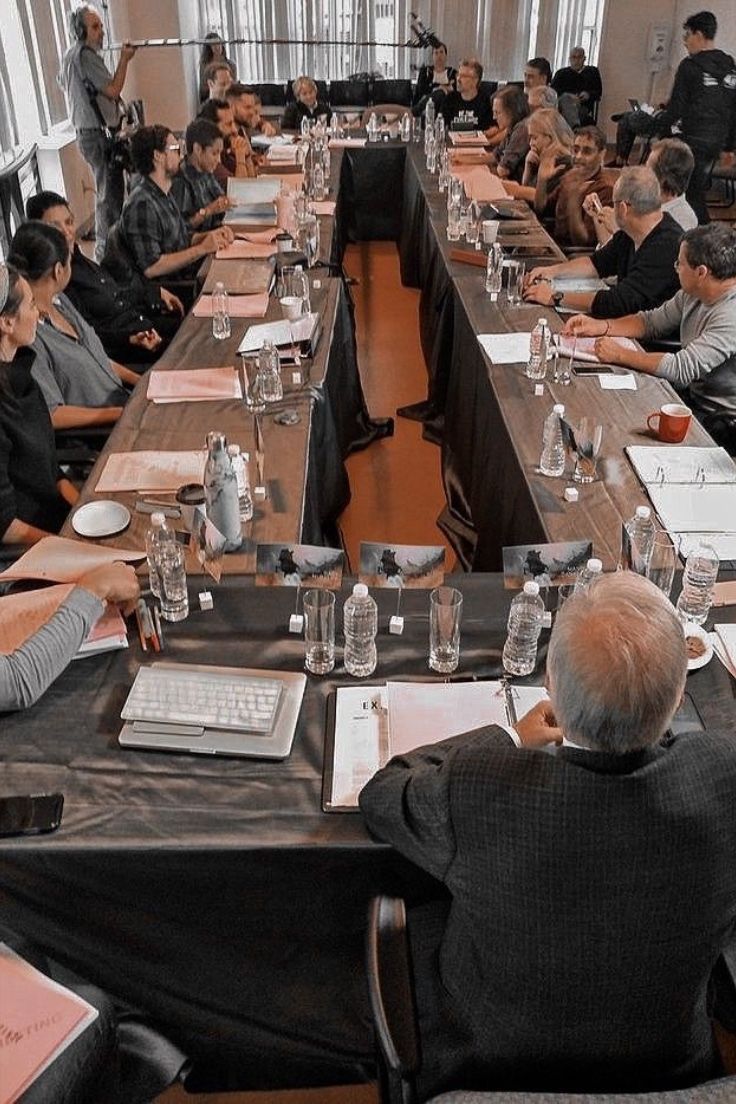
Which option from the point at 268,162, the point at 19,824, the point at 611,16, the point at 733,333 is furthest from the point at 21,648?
the point at 611,16

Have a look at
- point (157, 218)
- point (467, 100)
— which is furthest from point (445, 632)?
point (467, 100)

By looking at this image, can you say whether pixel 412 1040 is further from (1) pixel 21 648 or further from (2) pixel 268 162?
(2) pixel 268 162

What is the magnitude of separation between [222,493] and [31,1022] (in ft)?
3.20

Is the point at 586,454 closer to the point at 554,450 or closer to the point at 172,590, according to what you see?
the point at 554,450

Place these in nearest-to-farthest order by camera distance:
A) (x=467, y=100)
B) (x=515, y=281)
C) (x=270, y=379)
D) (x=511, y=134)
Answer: (x=270, y=379) < (x=515, y=281) < (x=511, y=134) < (x=467, y=100)

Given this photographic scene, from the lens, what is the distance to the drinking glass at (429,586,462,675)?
1.52 m

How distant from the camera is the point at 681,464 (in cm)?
212

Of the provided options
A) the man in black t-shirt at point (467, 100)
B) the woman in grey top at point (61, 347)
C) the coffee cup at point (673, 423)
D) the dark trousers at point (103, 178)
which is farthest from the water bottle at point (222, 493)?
the man in black t-shirt at point (467, 100)

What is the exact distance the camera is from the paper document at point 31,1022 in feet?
3.59

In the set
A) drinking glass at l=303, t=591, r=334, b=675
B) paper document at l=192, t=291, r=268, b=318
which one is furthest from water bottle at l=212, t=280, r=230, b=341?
drinking glass at l=303, t=591, r=334, b=675

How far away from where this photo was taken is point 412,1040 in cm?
104

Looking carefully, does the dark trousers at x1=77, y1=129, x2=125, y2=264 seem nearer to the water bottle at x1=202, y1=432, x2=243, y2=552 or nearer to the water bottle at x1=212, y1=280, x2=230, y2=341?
the water bottle at x1=212, y1=280, x2=230, y2=341

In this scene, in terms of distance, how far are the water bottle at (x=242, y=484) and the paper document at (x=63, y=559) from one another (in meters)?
0.26

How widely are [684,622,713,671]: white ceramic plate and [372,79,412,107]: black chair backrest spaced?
870 cm
